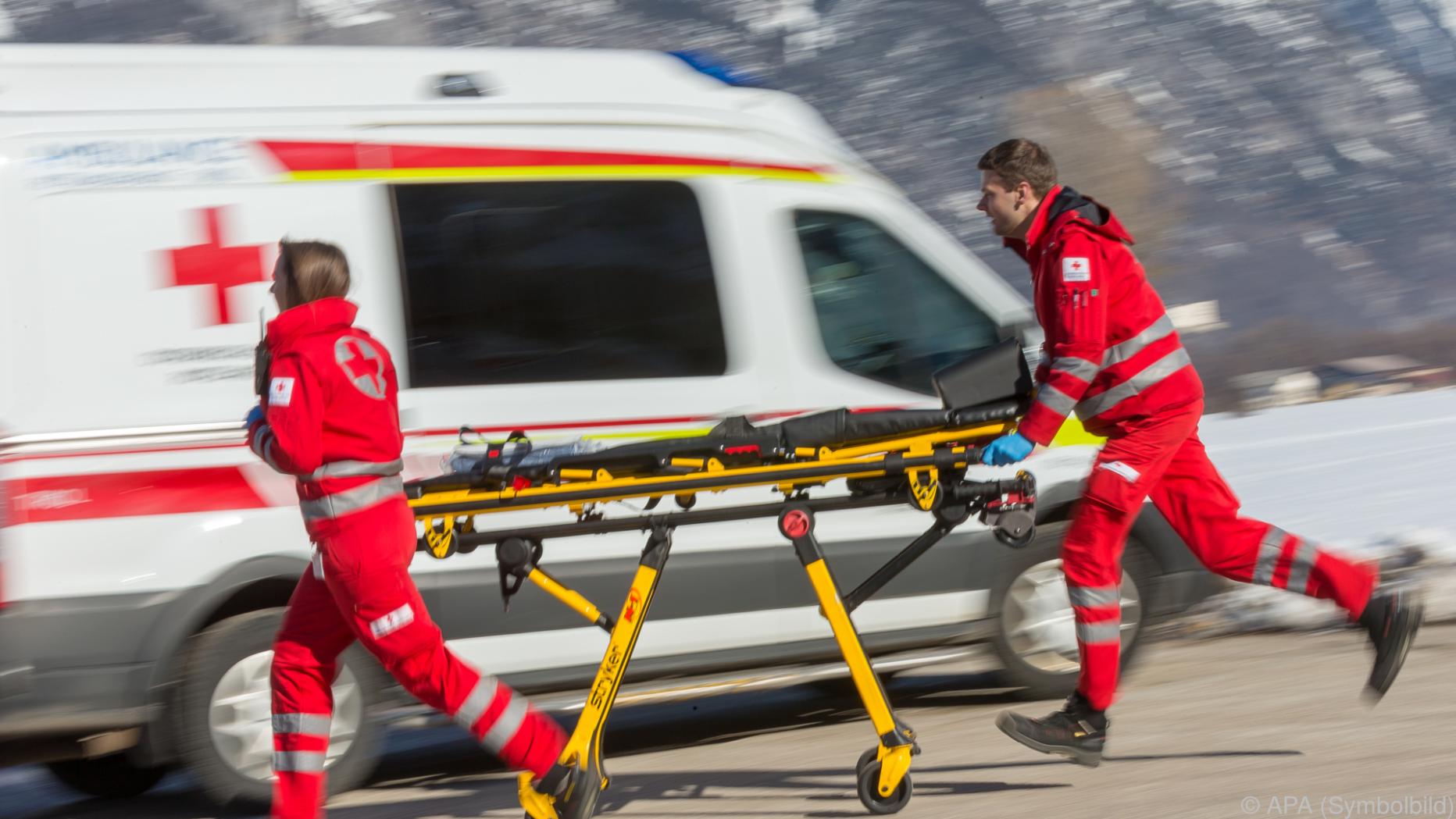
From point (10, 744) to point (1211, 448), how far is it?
4.78 metres

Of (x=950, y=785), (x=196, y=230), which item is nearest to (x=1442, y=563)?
(x=950, y=785)

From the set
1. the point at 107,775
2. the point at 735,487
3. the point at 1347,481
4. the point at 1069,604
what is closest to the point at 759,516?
the point at 735,487

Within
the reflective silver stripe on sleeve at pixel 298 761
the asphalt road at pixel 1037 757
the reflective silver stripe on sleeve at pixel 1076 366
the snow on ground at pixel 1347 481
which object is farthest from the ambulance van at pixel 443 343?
the snow on ground at pixel 1347 481

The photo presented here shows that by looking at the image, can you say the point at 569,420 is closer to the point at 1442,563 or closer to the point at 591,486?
the point at 591,486

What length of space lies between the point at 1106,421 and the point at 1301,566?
Result: 0.66 m

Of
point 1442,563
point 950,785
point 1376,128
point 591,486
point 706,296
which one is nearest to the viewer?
point 591,486

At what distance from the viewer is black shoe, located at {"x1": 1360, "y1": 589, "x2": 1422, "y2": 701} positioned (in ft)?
14.0

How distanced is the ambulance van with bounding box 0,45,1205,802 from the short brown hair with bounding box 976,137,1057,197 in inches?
46.9

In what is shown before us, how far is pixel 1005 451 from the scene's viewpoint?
3846 mm

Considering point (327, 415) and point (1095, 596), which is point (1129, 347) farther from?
point (327, 415)

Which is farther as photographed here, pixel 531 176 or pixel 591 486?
pixel 531 176

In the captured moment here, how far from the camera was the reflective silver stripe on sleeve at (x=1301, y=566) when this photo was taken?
4.25 meters

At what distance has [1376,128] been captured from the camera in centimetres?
1049

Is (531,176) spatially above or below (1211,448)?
above
